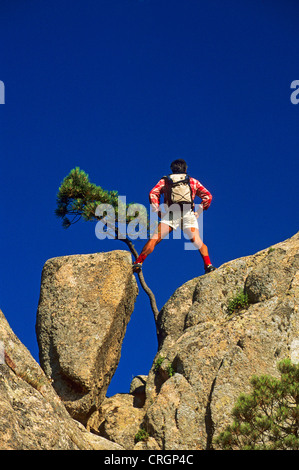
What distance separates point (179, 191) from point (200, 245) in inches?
84.6

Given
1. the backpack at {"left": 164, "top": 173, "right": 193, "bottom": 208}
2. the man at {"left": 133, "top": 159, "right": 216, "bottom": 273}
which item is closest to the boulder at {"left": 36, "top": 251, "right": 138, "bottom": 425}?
the man at {"left": 133, "top": 159, "right": 216, "bottom": 273}

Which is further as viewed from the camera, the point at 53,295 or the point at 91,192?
the point at 91,192

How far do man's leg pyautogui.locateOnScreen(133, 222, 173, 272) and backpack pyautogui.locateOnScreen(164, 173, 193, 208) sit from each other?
955 millimetres

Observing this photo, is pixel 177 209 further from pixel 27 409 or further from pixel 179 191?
pixel 27 409

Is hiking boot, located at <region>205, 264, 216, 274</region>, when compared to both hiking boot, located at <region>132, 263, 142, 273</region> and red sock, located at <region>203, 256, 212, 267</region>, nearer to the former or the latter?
red sock, located at <region>203, 256, 212, 267</region>

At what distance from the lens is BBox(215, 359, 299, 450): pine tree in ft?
33.3

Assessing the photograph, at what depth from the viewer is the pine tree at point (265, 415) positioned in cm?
1014

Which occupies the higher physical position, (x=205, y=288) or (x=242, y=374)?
(x=205, y=288)

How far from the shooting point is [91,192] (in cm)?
2062

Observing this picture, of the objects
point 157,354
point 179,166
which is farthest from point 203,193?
point 157,354
